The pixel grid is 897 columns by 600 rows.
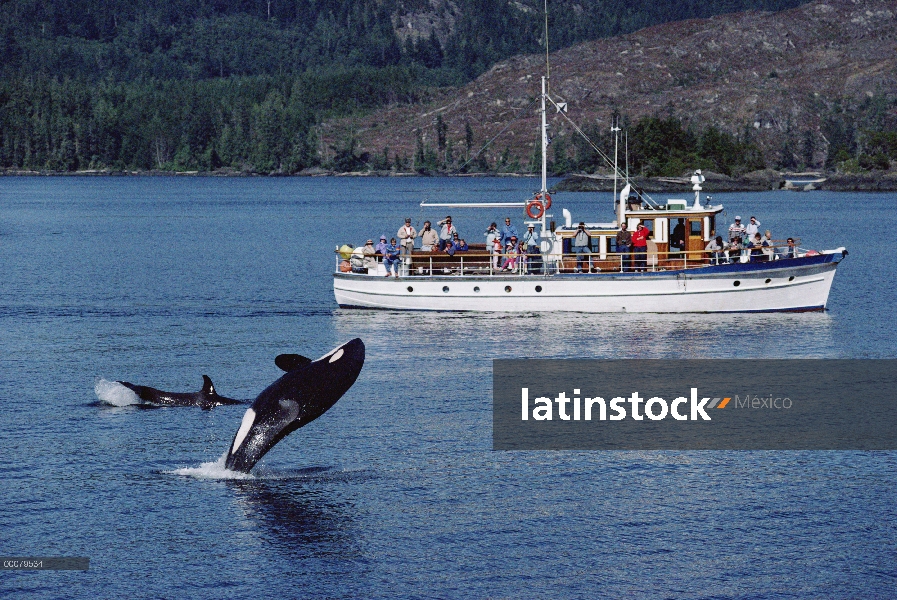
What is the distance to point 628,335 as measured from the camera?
59.9 metres

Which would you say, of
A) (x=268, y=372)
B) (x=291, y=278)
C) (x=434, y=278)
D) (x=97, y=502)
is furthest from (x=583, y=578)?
→ (x=291, y=278)

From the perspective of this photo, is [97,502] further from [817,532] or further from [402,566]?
[817,532]

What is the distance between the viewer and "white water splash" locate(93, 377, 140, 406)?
44750mm

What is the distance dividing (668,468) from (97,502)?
49.2 ft

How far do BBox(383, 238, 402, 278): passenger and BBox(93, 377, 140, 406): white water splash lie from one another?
81.2 feet

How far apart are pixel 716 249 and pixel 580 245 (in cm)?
640

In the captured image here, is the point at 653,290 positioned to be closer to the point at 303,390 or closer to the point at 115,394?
the point at 115,394

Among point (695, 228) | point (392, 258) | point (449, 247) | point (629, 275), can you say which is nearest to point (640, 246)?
point (629, 275)

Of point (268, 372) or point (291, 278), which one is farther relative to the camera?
point (291, 278)

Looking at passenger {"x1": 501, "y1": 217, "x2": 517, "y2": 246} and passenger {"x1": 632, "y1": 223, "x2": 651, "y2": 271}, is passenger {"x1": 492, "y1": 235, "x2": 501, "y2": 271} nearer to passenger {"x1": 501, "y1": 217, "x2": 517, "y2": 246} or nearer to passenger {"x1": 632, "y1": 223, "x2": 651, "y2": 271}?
passenger {"x1": 501, "y1": 217, "x2": 517, "y2": 246}

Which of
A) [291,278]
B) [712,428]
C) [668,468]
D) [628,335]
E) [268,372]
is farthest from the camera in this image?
[291,278]

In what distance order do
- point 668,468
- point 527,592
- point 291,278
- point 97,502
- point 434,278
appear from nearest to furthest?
point 527,592
point 97,502
point 668,468
point 434,278
point 291,278

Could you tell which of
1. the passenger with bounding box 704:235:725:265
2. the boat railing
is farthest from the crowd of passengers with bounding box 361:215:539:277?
the passenger with bounding box 704:235:725:265

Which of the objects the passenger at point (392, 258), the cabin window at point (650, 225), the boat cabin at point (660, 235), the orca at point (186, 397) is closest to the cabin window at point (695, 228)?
the boat cabin at point (660, 235)
